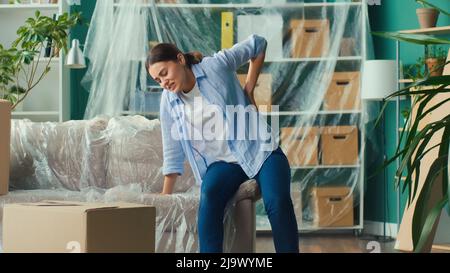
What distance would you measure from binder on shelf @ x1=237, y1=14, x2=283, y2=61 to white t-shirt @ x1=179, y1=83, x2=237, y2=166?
2268mm

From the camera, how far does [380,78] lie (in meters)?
5.29

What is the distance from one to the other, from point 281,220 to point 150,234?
68 cm

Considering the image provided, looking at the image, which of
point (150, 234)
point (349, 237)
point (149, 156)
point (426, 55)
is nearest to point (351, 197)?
point (349, 237)

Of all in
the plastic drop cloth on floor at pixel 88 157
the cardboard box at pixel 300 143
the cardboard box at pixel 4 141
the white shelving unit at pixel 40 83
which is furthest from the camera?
the white shelving unit at pixel 40 83

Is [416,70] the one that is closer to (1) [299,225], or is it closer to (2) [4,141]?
(1) [299,225]

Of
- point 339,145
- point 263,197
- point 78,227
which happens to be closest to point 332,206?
point 339,145

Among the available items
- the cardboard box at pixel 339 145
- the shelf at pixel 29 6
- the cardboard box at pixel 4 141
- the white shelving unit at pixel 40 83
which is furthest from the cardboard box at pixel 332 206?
the cardboard box at pixel 4 141

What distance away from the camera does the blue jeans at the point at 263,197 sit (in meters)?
3.04

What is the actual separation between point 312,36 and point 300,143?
2.32 ft

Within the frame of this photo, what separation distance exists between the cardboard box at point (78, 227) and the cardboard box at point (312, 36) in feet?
10.7

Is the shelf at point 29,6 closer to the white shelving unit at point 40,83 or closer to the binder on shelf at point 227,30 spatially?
the white shelving unit at point 40,83

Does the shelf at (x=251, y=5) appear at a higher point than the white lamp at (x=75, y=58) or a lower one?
higher
